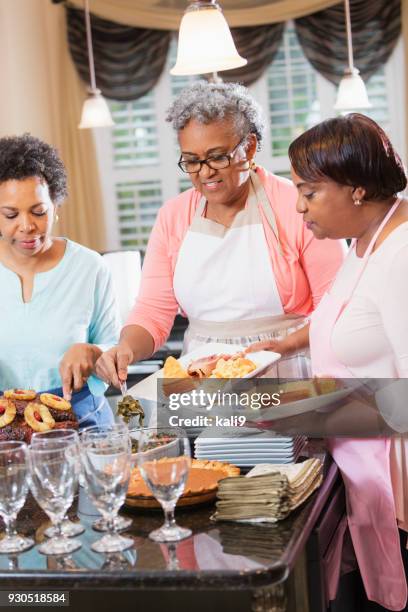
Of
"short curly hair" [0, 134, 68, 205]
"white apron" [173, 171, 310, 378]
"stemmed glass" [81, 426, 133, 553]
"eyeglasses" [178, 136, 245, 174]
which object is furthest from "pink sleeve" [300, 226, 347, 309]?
"stemmed glass" [81, 426, 133, 553]

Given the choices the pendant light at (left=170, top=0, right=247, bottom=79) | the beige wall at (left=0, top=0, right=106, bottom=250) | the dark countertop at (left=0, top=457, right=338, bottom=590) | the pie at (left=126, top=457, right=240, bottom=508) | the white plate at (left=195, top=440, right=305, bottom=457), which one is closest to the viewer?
the dark countertop at (left=0, top=457, right=338, bottom=590)

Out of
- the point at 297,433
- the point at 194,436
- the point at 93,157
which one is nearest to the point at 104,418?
the point at 194,436

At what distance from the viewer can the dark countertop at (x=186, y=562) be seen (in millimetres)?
1374

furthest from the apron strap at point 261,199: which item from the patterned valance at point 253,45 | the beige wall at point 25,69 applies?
the patterned valance at point 253,45

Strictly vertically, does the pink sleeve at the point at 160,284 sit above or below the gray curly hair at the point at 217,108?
below

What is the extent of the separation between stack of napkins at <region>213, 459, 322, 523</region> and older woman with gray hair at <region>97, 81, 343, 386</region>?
2.69 ft

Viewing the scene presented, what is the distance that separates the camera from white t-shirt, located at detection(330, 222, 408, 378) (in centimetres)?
185

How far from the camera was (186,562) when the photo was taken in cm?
142

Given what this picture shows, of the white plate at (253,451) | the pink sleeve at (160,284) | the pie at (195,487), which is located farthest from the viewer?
the pink sleeve at (160,284)

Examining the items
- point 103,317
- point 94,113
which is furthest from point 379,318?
Result: point 94,113

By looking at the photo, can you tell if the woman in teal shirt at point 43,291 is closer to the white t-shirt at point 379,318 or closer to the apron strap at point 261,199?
the apron strap at point 261,199

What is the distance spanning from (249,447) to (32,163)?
3.75 feet

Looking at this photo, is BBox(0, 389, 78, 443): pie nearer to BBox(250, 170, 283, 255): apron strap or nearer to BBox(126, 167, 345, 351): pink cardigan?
BBox(126, 167, 345, 351): pink cardigan

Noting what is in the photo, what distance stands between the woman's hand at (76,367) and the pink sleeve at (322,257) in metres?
0.64
